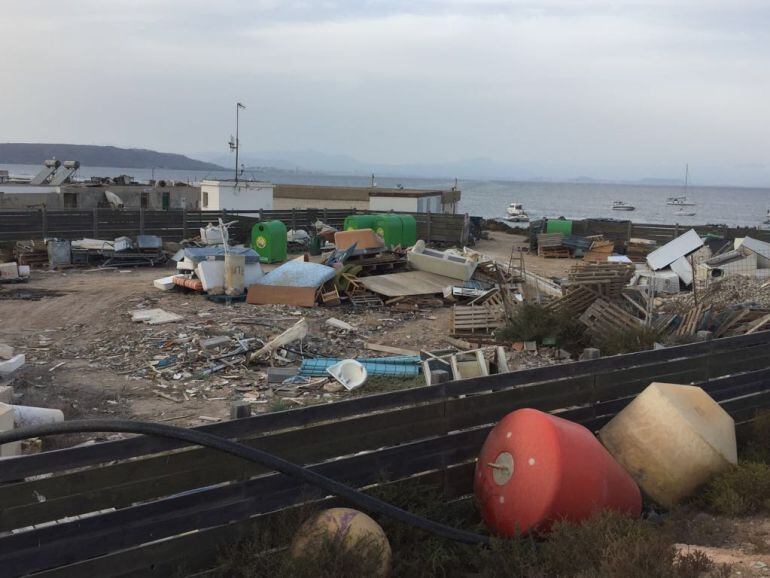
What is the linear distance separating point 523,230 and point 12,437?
41.7 metres

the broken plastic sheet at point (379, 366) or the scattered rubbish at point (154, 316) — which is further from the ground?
the scattered rubbish at point (154, 316)

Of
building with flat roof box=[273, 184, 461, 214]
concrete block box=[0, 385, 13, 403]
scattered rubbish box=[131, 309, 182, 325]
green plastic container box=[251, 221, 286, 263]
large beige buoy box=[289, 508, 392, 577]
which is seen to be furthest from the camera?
building with flat roof box=[273, 184, 461, 214]

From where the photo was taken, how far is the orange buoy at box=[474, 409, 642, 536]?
15.1 ft

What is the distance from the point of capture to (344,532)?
4.05 m

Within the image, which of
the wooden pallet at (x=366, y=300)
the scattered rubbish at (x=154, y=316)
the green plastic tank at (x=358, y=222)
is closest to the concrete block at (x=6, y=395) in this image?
the scattered rubbish at (x=154, y=316)

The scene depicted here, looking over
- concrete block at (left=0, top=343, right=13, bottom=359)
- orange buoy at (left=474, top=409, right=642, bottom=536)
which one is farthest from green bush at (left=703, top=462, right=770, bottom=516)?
concrete block at (left=0, top=343, right=13, bottom=359)

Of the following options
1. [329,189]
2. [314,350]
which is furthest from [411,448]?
[329,189]

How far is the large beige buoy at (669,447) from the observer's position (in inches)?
219

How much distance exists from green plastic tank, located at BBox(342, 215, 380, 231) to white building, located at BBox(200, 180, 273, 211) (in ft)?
26.3

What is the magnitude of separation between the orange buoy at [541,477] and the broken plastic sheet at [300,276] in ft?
37.2

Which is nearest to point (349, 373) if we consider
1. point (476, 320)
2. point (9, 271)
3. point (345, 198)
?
point (476, 320)

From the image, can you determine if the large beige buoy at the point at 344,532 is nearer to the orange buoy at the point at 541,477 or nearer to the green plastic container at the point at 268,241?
the orange buoy at the point at 541,477

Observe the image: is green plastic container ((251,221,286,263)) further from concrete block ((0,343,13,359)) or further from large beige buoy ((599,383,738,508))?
large beige buoy ((599,383,738,508))

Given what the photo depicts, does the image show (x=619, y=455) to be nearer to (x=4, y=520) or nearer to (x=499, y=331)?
(x=4, y=520)
